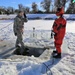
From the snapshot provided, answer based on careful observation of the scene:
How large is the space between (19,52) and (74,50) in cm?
200

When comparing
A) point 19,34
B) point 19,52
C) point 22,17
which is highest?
point 22,17

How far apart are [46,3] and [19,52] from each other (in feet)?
110

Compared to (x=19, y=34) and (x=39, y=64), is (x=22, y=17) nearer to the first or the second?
(x=19, y=34)

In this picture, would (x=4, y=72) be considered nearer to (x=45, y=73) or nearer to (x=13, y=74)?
(x=13, y=74)

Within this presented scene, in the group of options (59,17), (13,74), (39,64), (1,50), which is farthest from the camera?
(1,50)

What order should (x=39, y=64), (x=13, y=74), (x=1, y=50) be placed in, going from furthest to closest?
(x=1, y=50)
(x=39, y=64)
(x=13, y=74)

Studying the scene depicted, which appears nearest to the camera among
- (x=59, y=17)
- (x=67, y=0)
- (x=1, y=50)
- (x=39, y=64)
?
(x=39, y=64)

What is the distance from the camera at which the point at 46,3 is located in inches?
1569

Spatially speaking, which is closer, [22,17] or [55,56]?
[55,56]

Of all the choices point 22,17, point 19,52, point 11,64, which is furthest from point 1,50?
point 11,64

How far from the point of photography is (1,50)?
7.10 m

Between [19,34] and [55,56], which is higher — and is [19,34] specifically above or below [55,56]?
above

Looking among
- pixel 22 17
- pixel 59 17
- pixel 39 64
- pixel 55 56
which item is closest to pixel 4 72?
pixel 39 64

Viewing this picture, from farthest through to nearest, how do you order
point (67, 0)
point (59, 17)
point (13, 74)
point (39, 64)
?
point (67, 0) → point (59, 17) → point (39, 64) → point (13, 74)
